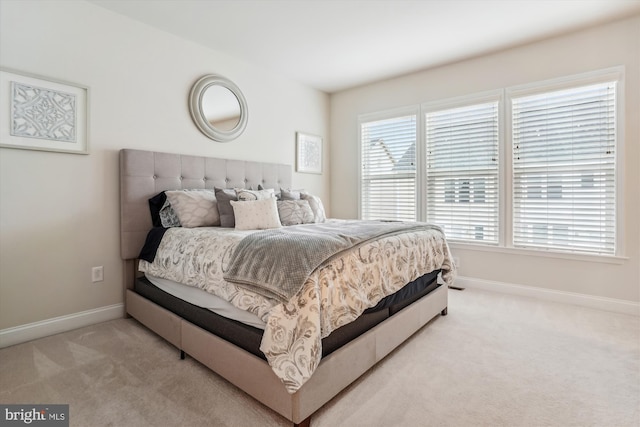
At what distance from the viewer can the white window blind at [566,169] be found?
2871 mm

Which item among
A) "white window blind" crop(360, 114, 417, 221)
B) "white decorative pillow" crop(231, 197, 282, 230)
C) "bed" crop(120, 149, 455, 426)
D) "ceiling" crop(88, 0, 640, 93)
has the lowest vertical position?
"bed" crop(120, 149, 455, 426)

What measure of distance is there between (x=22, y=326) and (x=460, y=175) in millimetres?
4146

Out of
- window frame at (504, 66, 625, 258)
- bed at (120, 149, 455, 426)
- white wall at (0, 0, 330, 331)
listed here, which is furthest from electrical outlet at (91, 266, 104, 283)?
window frame at (504, 66, 625, 258)

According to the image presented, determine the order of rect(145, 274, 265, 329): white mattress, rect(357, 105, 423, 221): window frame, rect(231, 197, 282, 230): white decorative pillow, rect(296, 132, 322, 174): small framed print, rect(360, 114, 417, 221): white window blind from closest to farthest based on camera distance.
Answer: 1. rect(145, 274, 265, 329): white mattress
2. rect(231, 197, 282, 230): white decorative pillow
3. rect(357, 105, 423, 221): window frame
4. rect(360, 114, 417, 221): white window blind
5. rect(296, 132, 322, 174): small framed print

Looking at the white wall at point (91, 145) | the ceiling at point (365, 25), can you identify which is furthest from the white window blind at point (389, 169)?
the white wall at point (91, 145)

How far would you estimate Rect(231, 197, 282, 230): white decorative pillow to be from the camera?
2500 mm

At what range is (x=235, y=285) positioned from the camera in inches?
64.2

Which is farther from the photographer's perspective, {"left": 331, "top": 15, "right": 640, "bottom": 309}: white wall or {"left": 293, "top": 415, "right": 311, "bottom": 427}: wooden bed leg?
{"left": 331, "top": 15, "right": 640, "bottom": 309}: white wall

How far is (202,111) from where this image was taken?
3217 millimetres

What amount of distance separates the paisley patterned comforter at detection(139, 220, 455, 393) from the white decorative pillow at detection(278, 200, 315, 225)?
2.80ft

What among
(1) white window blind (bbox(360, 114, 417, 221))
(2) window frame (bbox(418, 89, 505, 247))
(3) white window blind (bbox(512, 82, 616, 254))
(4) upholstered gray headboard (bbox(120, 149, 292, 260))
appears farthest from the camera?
(1) white window blind (bbox(360, 114, 417, 221))

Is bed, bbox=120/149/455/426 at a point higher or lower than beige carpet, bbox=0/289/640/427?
higher

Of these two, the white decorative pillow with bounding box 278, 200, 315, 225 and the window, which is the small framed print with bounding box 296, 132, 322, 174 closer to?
the window

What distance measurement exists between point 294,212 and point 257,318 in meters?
1.51
